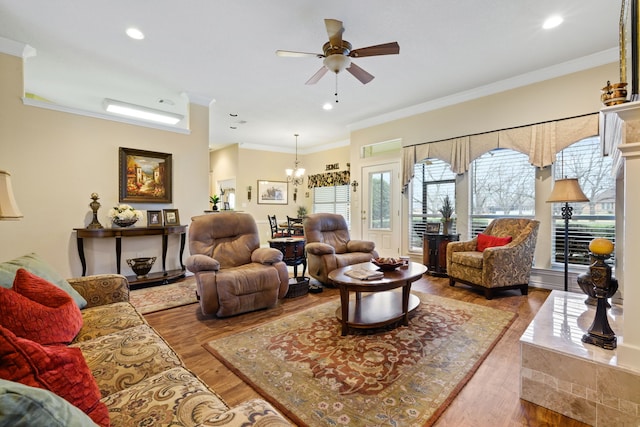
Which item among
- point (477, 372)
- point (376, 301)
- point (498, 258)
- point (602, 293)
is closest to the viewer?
point (602, 293)

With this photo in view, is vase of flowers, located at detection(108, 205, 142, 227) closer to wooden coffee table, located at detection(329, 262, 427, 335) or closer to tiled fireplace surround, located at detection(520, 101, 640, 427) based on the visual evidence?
wooden coffee table, located at detection(329, 262, 427, 335)

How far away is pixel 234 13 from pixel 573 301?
159 inches

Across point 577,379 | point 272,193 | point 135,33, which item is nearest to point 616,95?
point 577,379

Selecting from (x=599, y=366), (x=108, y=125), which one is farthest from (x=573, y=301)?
(x=108, y=125)

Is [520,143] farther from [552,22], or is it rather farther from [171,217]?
[171,217]

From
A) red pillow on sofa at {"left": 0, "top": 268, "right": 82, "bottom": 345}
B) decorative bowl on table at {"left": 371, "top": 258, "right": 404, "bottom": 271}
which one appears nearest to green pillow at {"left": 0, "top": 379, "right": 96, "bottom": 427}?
red pillow on sofa at {"left": 0, "top": 268, "right": 82, "bottom": 345}

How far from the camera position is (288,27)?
9.81 feet

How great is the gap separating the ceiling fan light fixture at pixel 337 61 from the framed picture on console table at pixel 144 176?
3154 millimetres

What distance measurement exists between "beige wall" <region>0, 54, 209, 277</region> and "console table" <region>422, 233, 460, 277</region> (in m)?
4.20

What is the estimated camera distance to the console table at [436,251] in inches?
181

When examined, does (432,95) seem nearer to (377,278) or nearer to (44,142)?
(377,278)

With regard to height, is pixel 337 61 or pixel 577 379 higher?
pixel 337 61

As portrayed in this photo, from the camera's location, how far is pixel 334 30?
8.34 ft

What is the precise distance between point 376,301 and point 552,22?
3.39 metres
